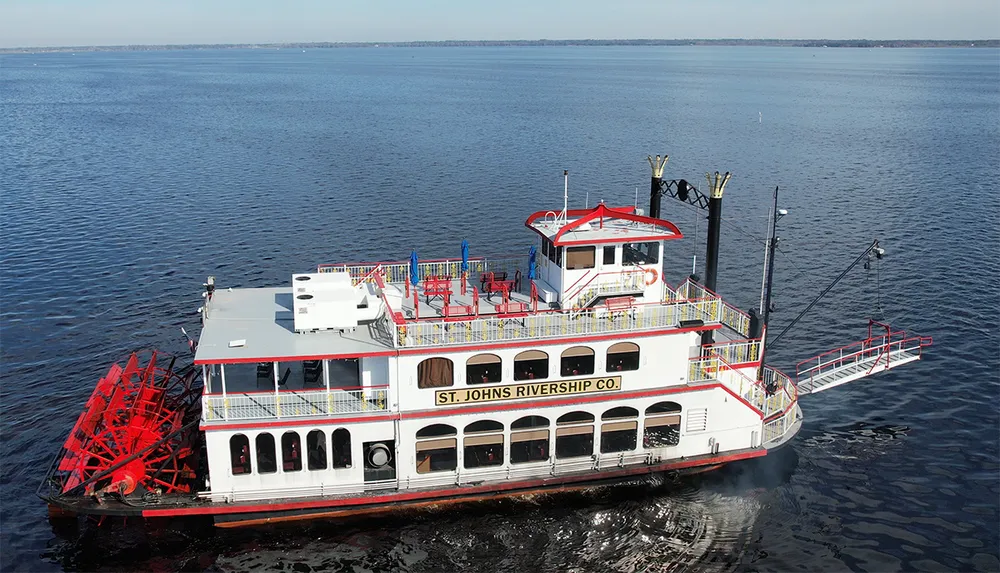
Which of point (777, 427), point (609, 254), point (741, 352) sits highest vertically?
point (609, 254)

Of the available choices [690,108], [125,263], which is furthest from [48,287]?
[690,108]

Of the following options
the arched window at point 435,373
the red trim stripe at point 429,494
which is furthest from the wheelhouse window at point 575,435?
the arched window at point 435,373

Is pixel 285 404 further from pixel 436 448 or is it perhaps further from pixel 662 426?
pixel 662 426

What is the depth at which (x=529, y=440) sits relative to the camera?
28.1 meters

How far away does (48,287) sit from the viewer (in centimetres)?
5091

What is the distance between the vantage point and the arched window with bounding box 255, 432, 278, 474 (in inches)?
1030

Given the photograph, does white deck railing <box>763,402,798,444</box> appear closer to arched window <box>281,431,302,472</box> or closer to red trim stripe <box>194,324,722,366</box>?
red trim stripe <box>194,324,722,366</box>

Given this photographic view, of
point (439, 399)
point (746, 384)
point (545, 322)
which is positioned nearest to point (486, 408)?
point (439, 399)

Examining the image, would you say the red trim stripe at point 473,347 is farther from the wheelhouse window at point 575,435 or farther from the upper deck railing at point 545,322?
the wheelhouse window at point 575,435

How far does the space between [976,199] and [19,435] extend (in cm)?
7529

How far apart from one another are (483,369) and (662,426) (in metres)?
6.98

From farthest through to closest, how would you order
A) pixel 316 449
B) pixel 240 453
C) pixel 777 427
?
1. pixel 777 427
2. pixel 316 449
3. pixel 240 453

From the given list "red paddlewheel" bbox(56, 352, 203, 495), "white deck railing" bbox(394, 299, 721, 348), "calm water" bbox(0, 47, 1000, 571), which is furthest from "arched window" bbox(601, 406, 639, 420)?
"red paddlewheel" bbox(56, 352, 203, 495)

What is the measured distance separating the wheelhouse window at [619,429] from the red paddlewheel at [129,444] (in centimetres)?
1417
